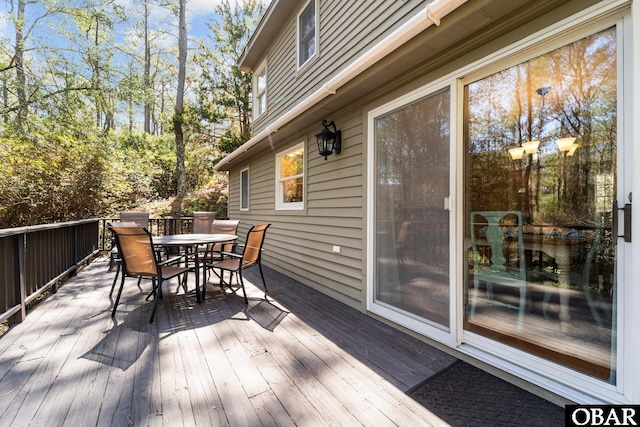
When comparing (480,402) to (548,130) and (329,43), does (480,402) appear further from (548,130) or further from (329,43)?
(329,43)

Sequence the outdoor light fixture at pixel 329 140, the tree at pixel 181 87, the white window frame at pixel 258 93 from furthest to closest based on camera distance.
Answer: the tree at pixel 181 87 < the white window frame at pixel 258 93 < the outdoor light fixture at pixel 329 140

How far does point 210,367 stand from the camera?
6.82ft

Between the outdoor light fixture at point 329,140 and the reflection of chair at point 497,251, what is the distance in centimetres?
196

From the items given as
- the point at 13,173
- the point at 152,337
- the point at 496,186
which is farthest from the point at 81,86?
the point at 496,186

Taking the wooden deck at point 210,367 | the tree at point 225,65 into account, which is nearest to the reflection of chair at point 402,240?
the wooden deck at point 210,367

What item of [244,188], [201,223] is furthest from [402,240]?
[244,188]

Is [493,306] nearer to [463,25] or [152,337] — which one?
[463,25]

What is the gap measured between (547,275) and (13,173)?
1017 centimetres

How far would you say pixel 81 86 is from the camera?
8.07 metres

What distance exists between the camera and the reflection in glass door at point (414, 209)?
2.39 meters

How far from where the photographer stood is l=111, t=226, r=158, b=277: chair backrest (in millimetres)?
2926

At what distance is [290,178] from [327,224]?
1.55 meters

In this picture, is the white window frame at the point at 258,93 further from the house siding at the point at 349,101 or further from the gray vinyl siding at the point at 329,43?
the house siding at the point at 349,101

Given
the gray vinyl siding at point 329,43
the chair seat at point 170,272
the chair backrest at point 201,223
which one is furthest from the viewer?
the chair backrest at point 201,223
